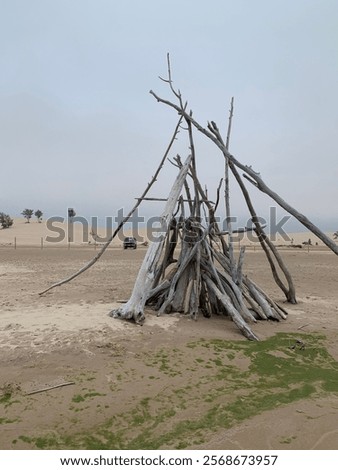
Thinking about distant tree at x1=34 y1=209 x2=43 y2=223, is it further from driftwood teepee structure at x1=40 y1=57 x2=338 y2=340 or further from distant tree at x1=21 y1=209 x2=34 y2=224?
driftwood teepee structure at x1=40 y1=57 x2=338 y2=340

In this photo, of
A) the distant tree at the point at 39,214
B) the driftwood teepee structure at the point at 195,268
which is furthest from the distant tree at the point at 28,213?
the driftwood teepee structure at the point at 195,268

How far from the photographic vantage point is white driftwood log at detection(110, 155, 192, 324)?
5.84 meters

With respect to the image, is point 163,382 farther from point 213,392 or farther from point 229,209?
point 229,209

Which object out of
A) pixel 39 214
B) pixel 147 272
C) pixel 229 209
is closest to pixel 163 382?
pixel 147 272

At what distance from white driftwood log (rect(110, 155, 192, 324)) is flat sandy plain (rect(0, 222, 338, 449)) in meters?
0.19

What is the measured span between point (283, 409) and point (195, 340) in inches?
77.0

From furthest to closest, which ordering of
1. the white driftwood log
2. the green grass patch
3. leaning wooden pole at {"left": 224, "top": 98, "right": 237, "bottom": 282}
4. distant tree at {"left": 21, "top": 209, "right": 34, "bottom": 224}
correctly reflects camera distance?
1. distant tree at {"left": 21, "top": 209, "right": 34, "bottom": 224}
2. leaning wooden pole at {"left": 224, "top": 98, "right": 237, "bottom": 282}
3. the white driftwood log
4. the green grass patch

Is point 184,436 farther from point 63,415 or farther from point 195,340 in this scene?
point 195,340

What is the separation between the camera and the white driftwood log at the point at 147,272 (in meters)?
5.84

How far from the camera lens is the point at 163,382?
404 centimetres

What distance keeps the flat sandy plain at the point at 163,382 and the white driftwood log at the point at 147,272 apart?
195mm

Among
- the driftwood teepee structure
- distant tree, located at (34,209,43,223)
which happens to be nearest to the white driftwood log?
the driftwood teepee structure

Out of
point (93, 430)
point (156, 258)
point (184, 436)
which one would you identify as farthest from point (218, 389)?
point (156, 258)

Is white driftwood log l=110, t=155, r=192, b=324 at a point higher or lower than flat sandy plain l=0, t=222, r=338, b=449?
higher
